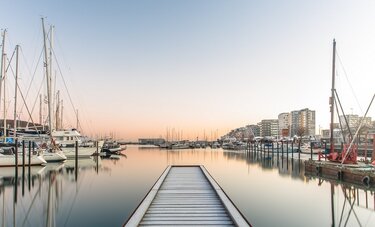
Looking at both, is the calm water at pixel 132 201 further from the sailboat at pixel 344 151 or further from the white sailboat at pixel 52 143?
the white sailboat at pixel 52 143

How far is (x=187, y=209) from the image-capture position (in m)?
14.5

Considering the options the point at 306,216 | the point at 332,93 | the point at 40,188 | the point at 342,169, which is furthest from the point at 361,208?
the point at 40,188

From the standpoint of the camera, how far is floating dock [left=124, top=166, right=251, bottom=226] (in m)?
12.3

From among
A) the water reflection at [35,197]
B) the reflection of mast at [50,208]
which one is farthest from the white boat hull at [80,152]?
the reflection of mast at [50,208]

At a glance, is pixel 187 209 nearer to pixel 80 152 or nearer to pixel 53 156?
pixel 53 156

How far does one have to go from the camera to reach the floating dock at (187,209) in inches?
483

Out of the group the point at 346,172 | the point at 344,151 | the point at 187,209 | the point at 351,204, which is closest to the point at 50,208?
the point at 187,209

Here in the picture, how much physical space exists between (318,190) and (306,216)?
1093 centimetres

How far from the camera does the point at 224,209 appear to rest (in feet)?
46.9

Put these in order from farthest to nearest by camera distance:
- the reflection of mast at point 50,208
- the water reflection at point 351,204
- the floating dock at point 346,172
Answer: the floating dock at point 346,172 → the water reflection at point 351,204 → the reflection of mast at point 50,208

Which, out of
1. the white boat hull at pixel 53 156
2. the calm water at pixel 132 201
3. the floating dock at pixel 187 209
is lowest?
the calm water at pixel 132 201

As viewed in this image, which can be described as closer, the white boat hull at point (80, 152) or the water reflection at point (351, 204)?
the water reflection at point (351, 204)

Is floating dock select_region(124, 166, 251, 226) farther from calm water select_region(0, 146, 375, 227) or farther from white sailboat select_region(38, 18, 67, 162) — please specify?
white sailboat select_region(38, 18, 67, 162)

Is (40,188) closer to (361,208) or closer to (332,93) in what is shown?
(361,208)
